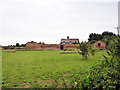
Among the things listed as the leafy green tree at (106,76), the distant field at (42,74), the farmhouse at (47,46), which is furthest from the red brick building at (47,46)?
the leafy green tree at (106,76)

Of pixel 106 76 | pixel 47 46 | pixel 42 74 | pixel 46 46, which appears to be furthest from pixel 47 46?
pixel 106 76

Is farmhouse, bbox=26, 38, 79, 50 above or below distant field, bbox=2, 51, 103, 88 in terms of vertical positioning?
above

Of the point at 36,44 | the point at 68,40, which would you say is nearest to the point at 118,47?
the point at 36,44

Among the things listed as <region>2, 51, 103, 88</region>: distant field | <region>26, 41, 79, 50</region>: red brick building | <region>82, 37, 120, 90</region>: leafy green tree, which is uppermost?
<region>26, 41, 79, 50</region>: red brick building

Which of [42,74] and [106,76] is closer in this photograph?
[106,76]

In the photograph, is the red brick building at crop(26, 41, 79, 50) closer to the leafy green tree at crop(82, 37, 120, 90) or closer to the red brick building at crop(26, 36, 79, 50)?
the red brick building at crop(26, 36, 79, 50)

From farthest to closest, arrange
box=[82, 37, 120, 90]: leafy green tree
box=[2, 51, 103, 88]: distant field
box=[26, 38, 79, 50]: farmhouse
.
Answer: box=[26, 38, 79, 50]: farmhouse → box=[2, 51, 103, 88]: distant field → box=[82, 37, 120, 90]: leafy green tree

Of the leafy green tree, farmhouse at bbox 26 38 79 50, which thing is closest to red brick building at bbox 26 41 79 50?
farmhouse at bbox 26 38 79 50

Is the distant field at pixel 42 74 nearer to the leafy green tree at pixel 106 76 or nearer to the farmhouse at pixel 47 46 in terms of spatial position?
the leafy green tree at pixel 106 76

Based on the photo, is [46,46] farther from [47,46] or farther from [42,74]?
[42,74]

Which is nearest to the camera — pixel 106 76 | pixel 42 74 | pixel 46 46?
pixel 106 76

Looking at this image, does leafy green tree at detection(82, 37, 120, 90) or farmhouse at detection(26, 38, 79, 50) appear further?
farmhouse at detection(26, 38, 79, 50)

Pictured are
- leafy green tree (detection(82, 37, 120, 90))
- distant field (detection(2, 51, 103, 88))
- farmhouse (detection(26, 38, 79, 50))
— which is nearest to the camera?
leafy green tree (detection(82, 37, 120, 90))

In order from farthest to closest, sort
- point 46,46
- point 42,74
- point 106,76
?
point 46,46
point 42,74
point 106,76
